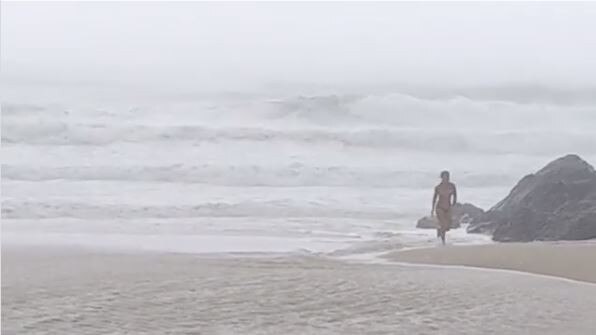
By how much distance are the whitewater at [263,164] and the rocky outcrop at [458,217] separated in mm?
A: 263

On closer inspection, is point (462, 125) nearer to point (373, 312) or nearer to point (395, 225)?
point (395, 225)

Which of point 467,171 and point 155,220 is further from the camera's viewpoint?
point 467,171

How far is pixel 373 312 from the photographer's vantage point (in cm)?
604

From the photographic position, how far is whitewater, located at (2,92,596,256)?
11906 millimetres

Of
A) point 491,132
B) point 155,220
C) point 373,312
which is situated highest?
point 491,132

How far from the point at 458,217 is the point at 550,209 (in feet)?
5.83

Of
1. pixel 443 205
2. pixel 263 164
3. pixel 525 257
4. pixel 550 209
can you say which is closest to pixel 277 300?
pixel 525 257

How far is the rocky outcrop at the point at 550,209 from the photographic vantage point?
38.1ft

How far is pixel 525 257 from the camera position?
31.1 feet

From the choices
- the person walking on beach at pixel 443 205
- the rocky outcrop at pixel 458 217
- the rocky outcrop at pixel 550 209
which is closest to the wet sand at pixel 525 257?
the rocky outcrop at pixel 550 209

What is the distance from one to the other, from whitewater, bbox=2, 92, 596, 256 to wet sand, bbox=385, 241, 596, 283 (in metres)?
0.68

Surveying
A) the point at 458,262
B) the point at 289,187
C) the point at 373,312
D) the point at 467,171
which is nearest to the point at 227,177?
the point at 289,187

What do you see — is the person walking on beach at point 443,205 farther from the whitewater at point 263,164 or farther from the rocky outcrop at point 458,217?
the rocky outcrop at point 458,217

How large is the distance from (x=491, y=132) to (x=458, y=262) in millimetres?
16734
